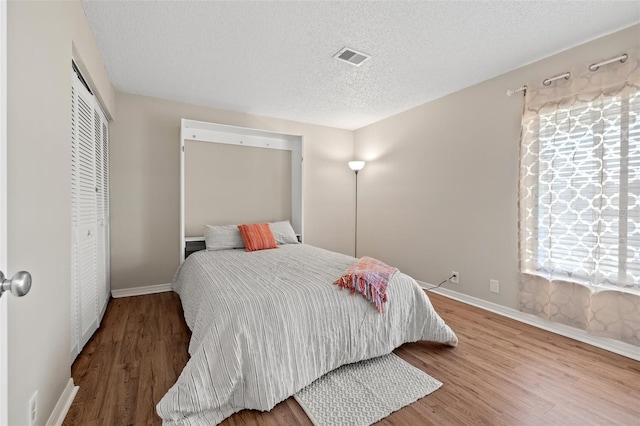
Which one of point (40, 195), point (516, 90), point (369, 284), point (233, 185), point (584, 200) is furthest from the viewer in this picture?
point (233, 185)

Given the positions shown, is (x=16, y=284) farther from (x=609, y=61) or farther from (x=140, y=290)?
(x=609, y=61)

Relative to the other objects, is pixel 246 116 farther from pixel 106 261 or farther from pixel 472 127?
pixel 472 127

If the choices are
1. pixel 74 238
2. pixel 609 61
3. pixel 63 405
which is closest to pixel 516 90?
pixel 609 61

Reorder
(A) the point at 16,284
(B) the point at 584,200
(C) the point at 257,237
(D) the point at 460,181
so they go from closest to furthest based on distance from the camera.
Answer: (A) the point at 16,284, (B) the point at 584,200, (D) the point at 460,181, (C) the point at 257,237

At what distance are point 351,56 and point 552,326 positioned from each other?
9.70 feet

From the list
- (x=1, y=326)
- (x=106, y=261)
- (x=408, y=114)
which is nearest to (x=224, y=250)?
(x=106, y=261)

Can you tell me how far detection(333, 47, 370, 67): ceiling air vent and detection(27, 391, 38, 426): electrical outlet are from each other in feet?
9.24

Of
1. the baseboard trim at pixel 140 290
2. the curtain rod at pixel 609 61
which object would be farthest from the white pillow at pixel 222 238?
the curtain rod at pixel 609 61

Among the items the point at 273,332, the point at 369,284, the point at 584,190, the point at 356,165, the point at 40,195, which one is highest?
the point at 356,165

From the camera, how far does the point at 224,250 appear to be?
341 centimetres

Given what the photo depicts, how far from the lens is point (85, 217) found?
230cm

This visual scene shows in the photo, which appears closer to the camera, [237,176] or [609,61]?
[609,61]

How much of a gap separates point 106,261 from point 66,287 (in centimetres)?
175

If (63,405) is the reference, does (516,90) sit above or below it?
above
